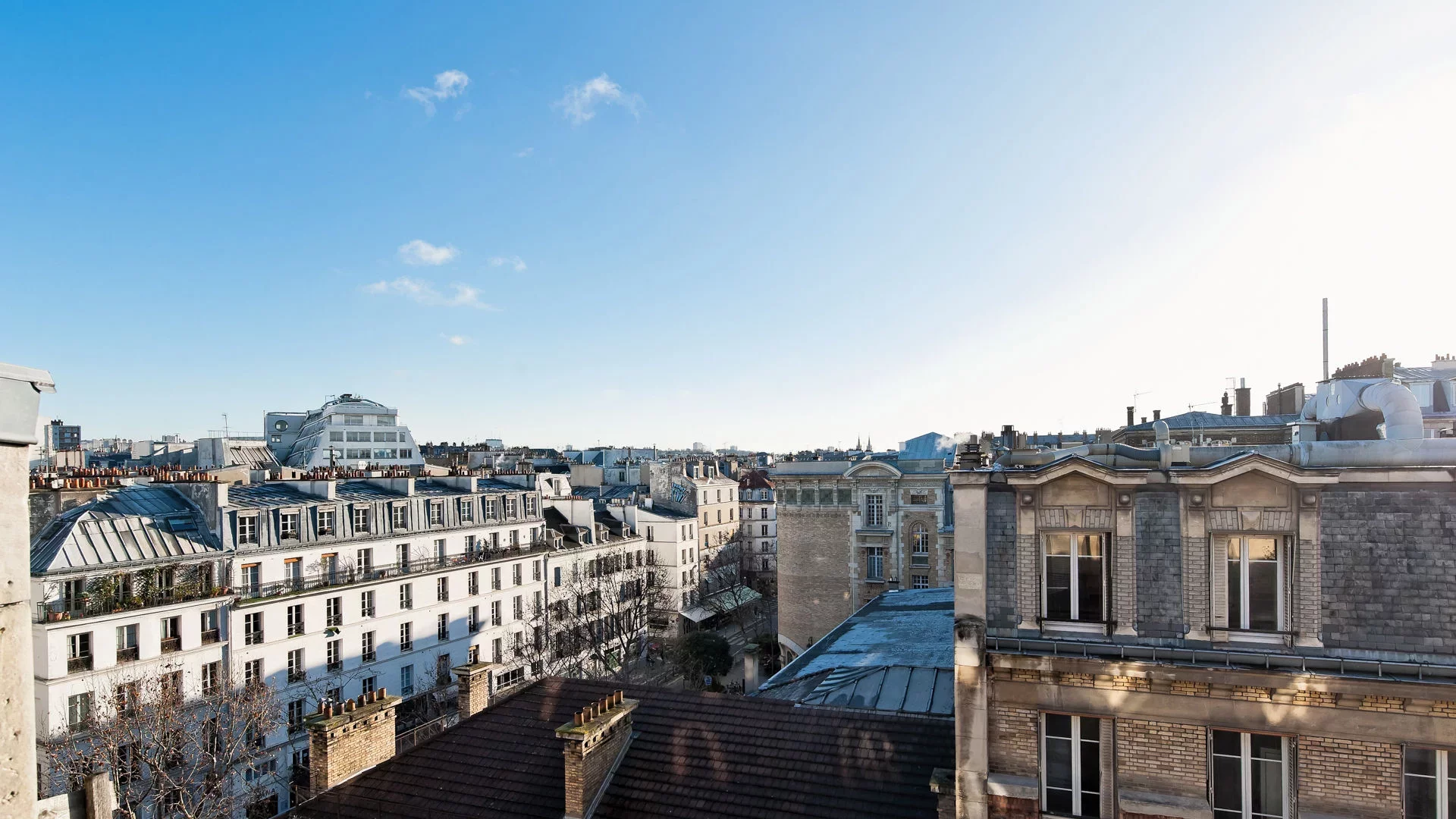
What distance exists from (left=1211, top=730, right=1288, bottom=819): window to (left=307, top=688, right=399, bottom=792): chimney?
15.0 m

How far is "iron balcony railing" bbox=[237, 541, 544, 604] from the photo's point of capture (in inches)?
1287

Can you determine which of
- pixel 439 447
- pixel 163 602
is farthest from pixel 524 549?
pixel 439 447

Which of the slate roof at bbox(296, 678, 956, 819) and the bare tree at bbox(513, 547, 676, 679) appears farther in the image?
the bare tree at bbox(513, 547, 676, 679)

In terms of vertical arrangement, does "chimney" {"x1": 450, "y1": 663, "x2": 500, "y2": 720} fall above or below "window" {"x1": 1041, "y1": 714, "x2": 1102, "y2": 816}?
below

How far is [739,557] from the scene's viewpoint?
74.2 meters

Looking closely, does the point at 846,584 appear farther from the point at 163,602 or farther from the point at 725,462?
the point at 725,462

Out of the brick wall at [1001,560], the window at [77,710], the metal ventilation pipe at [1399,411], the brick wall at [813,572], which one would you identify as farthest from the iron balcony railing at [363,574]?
the metal ventilation pipe at [1399,411]

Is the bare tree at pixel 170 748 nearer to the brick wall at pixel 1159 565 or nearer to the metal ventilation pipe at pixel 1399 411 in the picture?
the brick wall at pixel 1159 565

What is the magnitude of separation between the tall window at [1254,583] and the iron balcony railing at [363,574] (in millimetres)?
36810

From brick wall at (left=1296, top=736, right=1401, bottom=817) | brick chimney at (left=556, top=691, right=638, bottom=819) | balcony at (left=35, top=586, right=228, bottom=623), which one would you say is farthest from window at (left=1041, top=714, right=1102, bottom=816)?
balcony at (left=35, top=586, right=228, bottom=623)

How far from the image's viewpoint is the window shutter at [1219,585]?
33.2 ft

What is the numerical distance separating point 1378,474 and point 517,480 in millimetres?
47664

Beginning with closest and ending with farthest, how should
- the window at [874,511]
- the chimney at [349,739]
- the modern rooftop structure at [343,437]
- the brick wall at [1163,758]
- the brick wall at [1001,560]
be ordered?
1. the brick wall at [1163,758]
2. the brick wall at [1001,560]
3. the chimney at [349,739]
4. the window at [874,511]
5. the modern rooftop structure at [343,437]

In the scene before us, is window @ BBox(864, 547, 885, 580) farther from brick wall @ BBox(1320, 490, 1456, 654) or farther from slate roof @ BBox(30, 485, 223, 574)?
slate roof @ BBox(30, 485, 223, 574)
